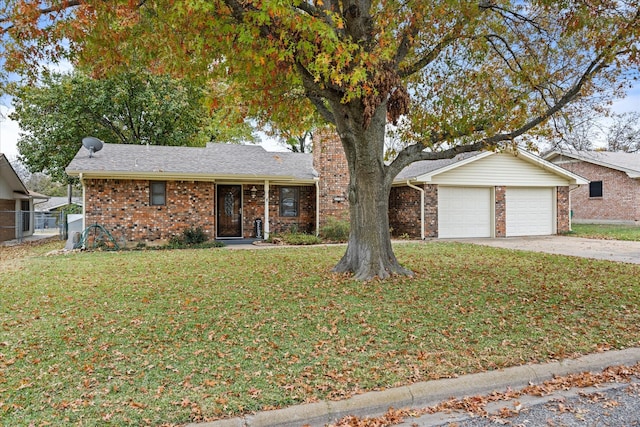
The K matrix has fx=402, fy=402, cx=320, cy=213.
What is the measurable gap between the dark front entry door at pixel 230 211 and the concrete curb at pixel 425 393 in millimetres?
12963

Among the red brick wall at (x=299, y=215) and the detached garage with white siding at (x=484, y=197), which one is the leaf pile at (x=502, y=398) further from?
the red brick wall at (x=299, y=215)

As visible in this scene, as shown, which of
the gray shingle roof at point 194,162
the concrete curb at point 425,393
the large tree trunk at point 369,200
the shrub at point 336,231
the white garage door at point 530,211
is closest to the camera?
the concrete curb at point 425,393

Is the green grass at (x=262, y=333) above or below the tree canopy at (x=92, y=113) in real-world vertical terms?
below

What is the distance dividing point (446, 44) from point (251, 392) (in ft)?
23.6

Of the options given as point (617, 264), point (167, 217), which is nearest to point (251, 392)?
point (617, 264)

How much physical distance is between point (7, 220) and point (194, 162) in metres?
10.5

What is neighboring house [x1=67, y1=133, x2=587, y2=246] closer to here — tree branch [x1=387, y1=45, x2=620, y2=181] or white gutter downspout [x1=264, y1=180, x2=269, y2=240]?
white gutter downspout [x1=264, y1=180, x2=269, y2=240]

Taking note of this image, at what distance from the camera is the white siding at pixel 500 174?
A: 15648 millimetres

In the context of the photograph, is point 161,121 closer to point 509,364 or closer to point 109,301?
point 109,301

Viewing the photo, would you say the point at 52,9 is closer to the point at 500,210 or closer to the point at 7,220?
the point at 500,210

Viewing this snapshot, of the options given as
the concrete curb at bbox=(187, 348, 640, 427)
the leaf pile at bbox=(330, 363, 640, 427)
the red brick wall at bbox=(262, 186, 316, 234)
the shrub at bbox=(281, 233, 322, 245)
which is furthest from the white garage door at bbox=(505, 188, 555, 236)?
the leaf pile at bbox=(330, 363, 640, 427)

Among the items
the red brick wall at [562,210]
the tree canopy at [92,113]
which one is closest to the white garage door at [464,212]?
the red brick wall at [562,210]

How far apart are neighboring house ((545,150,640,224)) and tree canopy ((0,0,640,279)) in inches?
591

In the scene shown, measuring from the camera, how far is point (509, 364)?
376cm
